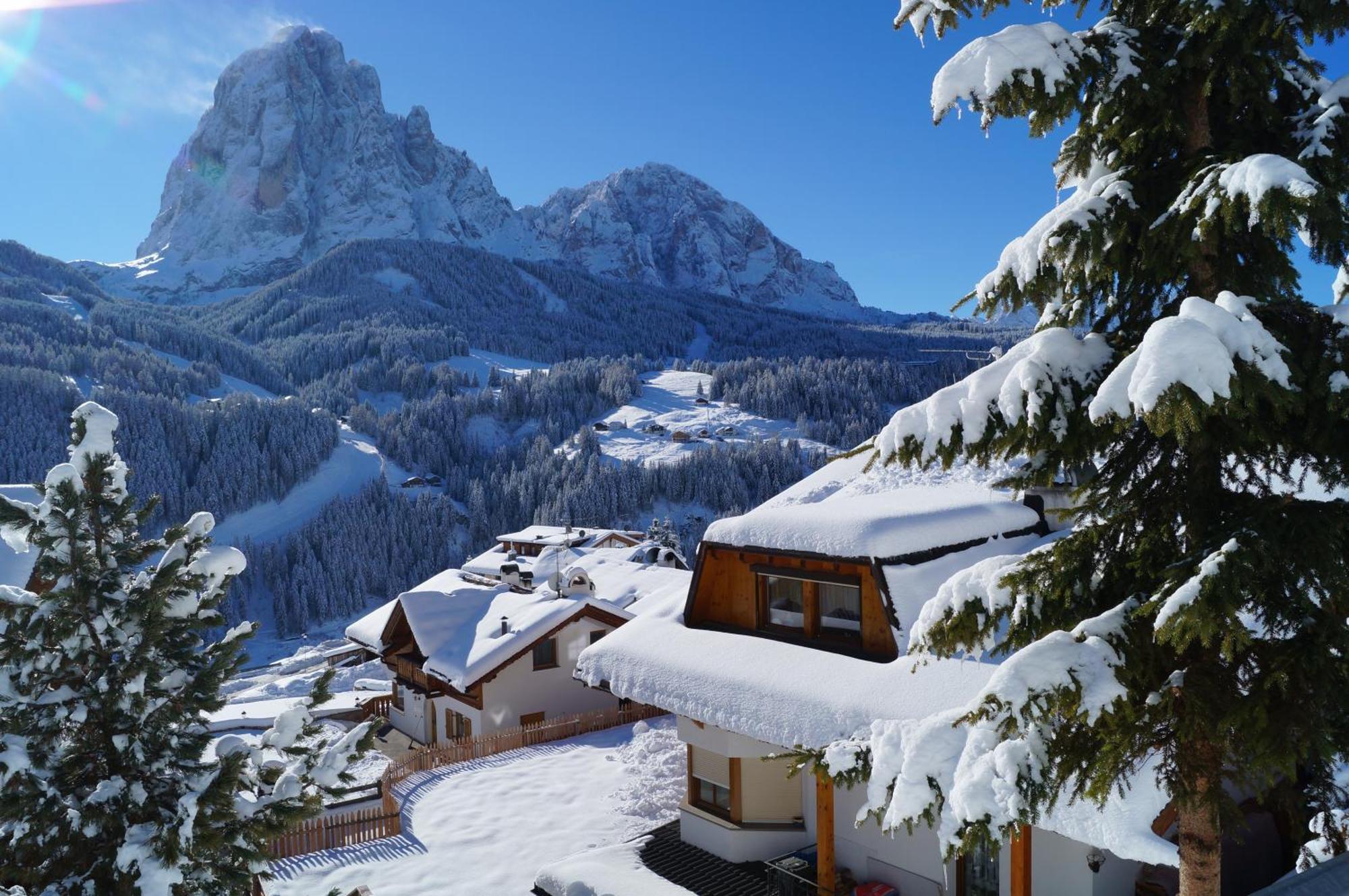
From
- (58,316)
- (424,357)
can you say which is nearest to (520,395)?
(424,357)

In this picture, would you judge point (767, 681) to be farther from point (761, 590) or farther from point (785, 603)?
point (761, 590)

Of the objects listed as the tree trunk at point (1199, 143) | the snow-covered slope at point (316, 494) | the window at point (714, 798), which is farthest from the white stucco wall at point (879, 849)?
the snow-covered slope at point (316, 494)

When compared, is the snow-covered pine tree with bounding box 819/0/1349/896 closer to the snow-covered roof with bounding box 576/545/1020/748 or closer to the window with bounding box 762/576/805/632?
the snow-covered roof with bounding box 576/545/1020/748

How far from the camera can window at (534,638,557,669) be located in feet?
91.6

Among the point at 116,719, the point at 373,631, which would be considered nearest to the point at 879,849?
the point at 116,719

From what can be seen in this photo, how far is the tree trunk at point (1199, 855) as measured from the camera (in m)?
4.78

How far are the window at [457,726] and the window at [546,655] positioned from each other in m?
3.04

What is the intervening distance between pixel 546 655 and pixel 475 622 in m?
3.35

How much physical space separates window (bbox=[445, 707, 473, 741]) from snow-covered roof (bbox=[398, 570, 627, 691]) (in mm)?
1963

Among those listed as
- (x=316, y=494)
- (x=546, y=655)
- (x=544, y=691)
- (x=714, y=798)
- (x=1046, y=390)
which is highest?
(x=1046, y=390)

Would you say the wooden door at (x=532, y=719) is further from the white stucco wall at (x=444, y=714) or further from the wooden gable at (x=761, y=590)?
the wooden gable at (x=761, y=590)

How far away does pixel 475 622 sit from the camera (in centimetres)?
2953

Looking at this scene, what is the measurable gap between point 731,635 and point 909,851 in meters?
4.61

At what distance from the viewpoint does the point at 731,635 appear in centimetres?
1494
